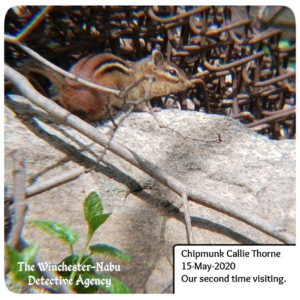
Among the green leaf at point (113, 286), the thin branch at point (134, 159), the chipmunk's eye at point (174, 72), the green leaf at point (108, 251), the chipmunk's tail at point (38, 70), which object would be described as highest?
the chipmunk's eye at point (174, 72)

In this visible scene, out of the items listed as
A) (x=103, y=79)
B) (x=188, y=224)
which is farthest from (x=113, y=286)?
(x=103, y=79)

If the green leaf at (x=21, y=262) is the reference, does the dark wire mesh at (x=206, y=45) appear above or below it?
above

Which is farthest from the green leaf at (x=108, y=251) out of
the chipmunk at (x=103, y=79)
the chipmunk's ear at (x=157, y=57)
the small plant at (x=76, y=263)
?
the chipmunk's ear at (x=157, y=57)

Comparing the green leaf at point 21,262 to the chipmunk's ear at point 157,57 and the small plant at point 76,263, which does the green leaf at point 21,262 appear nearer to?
the small plant at point 76,263

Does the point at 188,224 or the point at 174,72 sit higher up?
the point at 174,72

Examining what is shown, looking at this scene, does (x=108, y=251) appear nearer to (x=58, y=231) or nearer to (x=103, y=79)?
(x=58, y=231)

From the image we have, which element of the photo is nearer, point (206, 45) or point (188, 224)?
point (188, 224)
